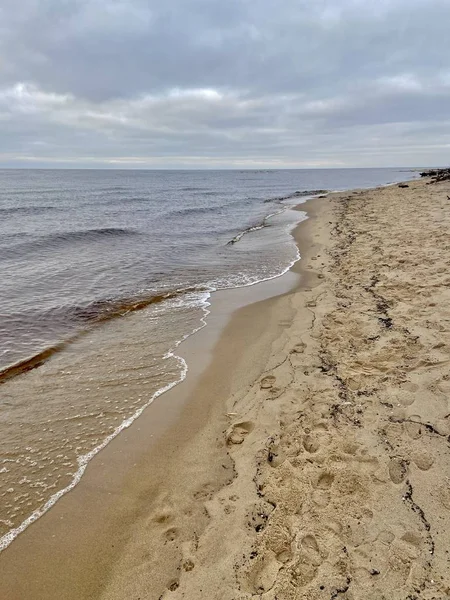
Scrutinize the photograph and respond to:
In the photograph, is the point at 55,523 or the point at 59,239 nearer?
the point at 55,523

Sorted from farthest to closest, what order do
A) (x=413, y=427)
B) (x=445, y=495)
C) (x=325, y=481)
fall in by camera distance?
(x=413, y=427)
(x=325, y=481)
(x=445, y=495)

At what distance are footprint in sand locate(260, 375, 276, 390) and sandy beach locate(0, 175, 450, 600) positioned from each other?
0.05 ft

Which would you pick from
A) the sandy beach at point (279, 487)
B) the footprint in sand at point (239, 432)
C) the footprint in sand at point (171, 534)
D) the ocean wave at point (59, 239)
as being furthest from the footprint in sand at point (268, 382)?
the ocean wave at point (59, 239)

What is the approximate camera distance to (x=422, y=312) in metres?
6.78

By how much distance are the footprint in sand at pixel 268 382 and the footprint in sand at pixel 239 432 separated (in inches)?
33.1

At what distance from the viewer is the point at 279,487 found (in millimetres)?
3627

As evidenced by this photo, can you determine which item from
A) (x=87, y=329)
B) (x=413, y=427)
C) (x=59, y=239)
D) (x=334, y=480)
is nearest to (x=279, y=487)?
(x=334, y=480)

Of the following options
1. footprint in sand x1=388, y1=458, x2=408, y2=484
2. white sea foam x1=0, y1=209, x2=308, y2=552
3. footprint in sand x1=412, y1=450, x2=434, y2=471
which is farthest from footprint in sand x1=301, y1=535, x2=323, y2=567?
white sea foam x1=0, y1=209, x2=308, y2=552

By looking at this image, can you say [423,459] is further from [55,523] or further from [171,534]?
[55,523]

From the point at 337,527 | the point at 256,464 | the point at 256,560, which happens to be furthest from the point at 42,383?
the point at 337,527

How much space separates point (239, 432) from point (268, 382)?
1.17 m

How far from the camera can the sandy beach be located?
112 inches

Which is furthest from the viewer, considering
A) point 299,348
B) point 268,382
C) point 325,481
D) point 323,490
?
point 299,348

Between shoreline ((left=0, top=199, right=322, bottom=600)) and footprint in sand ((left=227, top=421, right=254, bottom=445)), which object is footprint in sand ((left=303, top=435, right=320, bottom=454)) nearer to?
footprint in sand ((left=227, top=421, right=254, bottom=445))
